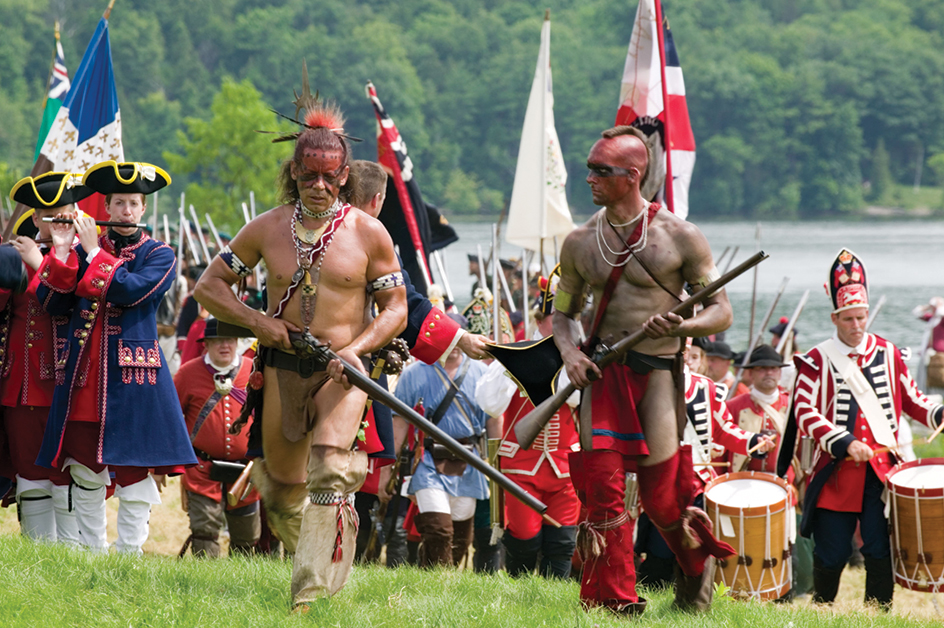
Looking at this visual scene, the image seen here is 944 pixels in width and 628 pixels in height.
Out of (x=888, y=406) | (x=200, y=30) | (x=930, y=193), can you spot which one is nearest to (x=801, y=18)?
(x=930, y=193)

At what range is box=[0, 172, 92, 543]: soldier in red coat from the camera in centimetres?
724

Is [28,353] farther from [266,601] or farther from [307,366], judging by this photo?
[266,601]

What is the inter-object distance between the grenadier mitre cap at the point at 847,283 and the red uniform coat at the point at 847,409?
0.27 metres

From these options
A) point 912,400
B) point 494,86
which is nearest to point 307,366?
point 912,400

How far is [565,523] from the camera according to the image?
8.55m

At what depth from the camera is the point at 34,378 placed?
287 inches

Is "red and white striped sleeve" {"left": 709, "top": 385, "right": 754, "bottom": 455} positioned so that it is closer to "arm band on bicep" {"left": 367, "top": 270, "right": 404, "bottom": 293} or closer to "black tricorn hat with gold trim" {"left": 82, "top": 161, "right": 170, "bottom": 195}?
"arm band on bicep" {"left": 367, "top": 270, "right": 404, "bottom": 293}

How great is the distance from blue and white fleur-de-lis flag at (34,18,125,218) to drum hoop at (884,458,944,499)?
6.10 metres

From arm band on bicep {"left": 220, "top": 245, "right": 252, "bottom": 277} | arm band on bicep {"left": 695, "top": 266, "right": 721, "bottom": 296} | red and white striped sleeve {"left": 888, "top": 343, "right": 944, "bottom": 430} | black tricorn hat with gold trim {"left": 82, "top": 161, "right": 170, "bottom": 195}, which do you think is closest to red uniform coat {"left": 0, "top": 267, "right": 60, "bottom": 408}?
black tricorn hat with gold trim {"left": 82, "top": 161, "right": 170, "bottom": 195}

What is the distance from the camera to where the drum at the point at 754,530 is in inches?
312

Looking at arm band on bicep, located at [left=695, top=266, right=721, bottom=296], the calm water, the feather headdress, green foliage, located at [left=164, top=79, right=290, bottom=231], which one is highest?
green foliage, located at [left=164, top=79, right=290, bottom=231]

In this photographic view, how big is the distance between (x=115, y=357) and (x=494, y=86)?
81323mm

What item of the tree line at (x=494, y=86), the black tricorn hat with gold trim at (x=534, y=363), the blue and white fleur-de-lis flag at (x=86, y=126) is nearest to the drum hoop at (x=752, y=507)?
the black tricorn hat with gold trim at (x=534, y=363)

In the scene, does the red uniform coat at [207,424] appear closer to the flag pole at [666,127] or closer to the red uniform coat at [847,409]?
the flag pole at [666,127]
